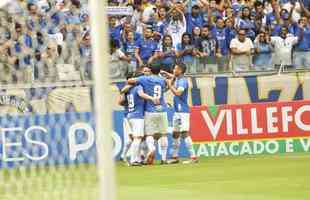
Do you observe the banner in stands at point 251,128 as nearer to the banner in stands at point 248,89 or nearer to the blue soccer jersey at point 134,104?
the banner in stands at point 248,89

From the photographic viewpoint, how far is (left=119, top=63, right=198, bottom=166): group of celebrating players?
661 inches

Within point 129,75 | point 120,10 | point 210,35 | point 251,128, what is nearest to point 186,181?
point 129,75

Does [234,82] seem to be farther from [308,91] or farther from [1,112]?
[1,112]

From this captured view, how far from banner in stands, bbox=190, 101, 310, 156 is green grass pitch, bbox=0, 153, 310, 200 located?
0.53 m

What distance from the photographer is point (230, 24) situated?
21500mm

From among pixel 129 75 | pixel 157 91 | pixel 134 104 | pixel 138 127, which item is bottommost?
pixel 138 127

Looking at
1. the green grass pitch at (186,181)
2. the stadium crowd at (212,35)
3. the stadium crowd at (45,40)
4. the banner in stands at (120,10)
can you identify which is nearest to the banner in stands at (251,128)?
the green grass pitch at (186,181)

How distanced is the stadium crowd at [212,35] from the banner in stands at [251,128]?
1.11 m

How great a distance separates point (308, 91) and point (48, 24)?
43.1ft

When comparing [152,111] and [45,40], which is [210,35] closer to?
[152,111]

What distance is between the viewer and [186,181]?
1399 cm

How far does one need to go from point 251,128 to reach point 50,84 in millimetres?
11534

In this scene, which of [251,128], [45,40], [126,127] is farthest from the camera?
[251,128]

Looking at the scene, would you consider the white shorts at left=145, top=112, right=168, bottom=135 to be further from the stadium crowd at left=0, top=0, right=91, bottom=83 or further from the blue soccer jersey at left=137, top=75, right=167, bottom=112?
the stadium crowd at left=0, top=0, right=91, bottom=83
